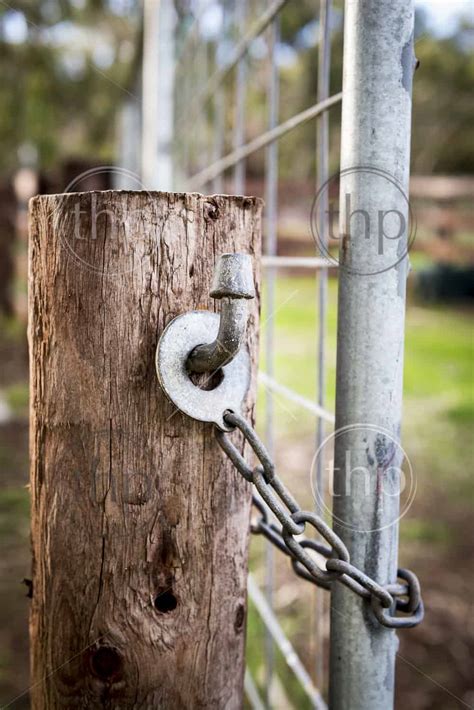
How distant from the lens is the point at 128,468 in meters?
0.79

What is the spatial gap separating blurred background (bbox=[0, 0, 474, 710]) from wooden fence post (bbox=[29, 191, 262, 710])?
0.58 feet

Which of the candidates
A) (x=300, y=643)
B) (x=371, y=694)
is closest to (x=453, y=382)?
(x=300, y=643)

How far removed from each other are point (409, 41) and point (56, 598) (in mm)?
792

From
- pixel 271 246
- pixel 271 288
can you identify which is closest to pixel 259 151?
pixel 271 246

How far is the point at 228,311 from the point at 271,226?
41.2 inches

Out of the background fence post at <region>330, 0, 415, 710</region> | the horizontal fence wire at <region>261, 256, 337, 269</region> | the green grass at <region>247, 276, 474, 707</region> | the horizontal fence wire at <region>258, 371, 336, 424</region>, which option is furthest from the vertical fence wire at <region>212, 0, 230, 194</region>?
the background fence post at <region>330, 0, 415, 710</region>

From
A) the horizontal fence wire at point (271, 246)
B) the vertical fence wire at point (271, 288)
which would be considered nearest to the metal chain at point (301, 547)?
the horizontal fence wire at point (271, 246)

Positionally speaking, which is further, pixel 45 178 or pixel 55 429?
pixel 45 178

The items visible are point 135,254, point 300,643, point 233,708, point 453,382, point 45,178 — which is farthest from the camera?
point 45,178

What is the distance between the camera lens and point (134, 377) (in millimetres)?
777

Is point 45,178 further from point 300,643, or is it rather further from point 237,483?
point 237,483

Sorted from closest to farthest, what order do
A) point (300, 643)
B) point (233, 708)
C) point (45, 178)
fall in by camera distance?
point (233, 708), point (300, 643), point (45, 178)

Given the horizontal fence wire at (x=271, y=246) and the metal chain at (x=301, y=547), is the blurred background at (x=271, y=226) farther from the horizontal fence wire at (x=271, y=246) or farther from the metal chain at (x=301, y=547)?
the metal chain at (x=301, y=547)

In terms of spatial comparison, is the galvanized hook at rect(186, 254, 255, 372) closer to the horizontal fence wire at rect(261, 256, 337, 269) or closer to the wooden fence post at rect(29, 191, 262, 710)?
the wooden fence post at rect(29, 191, 262, 710)
